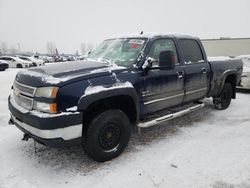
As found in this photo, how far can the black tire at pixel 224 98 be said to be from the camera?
19.5 feet

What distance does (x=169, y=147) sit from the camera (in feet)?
12.4

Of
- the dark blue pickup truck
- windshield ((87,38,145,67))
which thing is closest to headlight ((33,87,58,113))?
the dark blue pickup truck

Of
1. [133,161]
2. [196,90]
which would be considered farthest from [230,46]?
[133,161]

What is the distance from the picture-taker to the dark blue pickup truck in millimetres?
2725

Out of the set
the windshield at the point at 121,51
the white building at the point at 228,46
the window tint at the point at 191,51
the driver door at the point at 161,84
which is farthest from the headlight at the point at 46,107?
the white building at the point at 228,46

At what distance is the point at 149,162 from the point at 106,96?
1.20 meters

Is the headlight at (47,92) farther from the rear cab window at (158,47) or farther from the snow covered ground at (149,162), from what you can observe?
the rear cab window at (158,47)

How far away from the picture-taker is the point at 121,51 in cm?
A: 396

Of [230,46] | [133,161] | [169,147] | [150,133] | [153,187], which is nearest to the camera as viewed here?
[153,187]

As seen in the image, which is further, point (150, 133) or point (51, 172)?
point (150, 133)

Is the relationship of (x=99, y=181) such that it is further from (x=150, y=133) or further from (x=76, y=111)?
(x=150, y=133)

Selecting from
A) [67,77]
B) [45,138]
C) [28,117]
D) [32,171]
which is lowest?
[32,171]

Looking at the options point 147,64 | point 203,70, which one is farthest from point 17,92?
point 203,70

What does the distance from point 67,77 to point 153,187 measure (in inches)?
68.7
